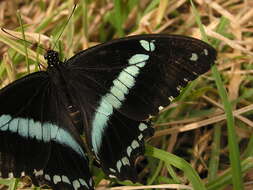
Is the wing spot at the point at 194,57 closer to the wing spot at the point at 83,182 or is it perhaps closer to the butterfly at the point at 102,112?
the butterfly at the point at 102,112

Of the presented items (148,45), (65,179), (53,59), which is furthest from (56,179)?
(148,45)

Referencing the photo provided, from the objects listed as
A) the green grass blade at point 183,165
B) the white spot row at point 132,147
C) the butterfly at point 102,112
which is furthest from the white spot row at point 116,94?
the green grass blade at point 183,165

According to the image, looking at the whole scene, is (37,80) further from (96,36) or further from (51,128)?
(96,36)

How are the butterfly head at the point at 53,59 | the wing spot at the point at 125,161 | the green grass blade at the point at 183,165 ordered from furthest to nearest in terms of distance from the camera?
the butterfly head at the point at 53,59
the wing spot at the point at 125,161
the green grass blade at the point at 183,165

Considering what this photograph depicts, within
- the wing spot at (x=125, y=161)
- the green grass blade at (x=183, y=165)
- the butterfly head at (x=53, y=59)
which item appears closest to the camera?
the green grass blade at (x=183, y=165)

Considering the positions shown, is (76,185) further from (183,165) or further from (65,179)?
(183,165)

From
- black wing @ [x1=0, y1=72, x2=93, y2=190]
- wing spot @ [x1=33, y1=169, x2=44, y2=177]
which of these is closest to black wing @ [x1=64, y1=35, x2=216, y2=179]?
black wing @ [x1=0, y1=72, x2=93, y2=190]

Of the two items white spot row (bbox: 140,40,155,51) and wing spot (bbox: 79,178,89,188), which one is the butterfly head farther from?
wing spot (bbox: 79,178,89,188)

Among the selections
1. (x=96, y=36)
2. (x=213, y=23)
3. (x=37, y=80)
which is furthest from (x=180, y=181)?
(x=96, y=36)

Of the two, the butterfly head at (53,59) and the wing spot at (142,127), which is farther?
the butterfly head at (53,59)
